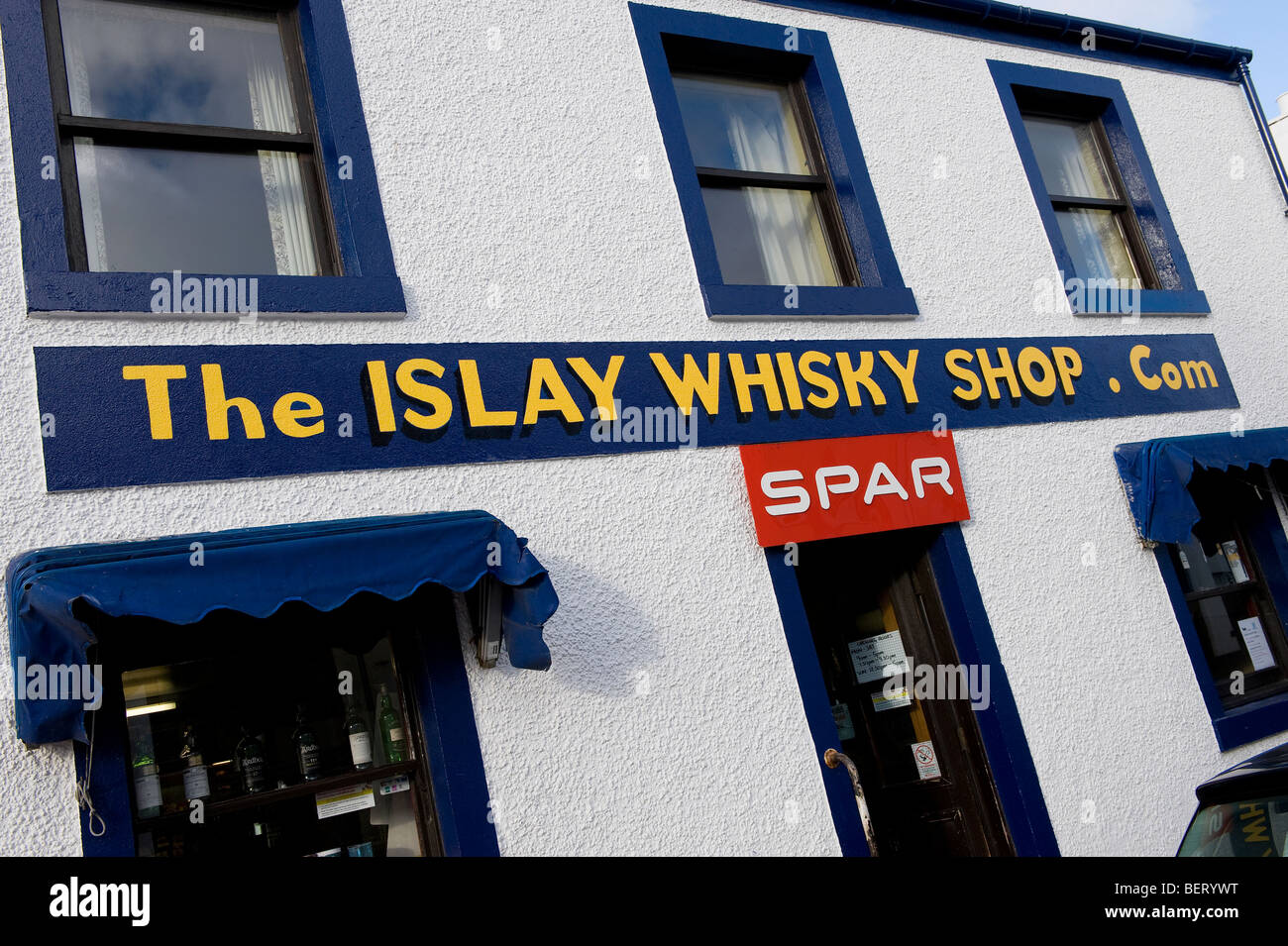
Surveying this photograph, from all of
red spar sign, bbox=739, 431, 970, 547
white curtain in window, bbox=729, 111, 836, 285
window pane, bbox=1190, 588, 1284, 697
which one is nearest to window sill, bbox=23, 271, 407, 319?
red spar sign, bbox=739, 431, 970, 547

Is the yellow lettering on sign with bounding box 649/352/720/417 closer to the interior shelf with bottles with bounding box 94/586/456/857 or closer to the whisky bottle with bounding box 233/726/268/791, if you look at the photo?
the interior shelf with bottles with bounding box 94/586/456/857

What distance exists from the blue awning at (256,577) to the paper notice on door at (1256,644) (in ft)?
16.8

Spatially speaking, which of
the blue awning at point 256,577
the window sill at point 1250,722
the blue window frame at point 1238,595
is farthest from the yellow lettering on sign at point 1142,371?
the blue awning at point 256,577

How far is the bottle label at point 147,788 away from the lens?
367 cm

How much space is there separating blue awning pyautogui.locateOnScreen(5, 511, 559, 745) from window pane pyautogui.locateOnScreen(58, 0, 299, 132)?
2.23 metres

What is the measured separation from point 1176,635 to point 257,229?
5563mm

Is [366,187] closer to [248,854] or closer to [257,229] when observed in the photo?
[257,229]

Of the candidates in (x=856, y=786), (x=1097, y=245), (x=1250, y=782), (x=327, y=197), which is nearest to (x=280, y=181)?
(x=327, y=197)

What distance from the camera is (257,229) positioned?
4707 millimetres

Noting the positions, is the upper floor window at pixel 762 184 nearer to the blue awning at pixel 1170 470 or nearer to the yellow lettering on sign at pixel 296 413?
the blue awning at pixel 1170 470

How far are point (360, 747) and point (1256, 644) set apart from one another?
5810mm

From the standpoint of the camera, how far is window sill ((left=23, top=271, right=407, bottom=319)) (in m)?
3.92
